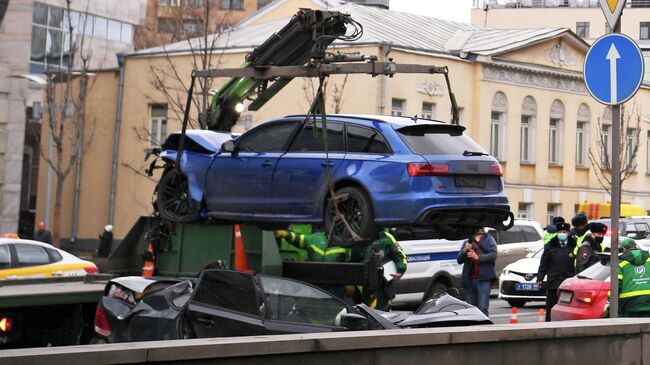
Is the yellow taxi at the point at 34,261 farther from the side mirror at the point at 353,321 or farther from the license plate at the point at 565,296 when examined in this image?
the side mirror at the point at 353,321

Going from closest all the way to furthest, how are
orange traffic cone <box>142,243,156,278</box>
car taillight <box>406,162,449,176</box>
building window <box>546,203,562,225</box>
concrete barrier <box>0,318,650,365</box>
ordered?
concrete barrier <box>0,318,650,365</box> → car taillight <box>406,162,449,176</box> → orange traffic cone <box>142,243,156,278</box> → building window <box>546,203,562,225</box>

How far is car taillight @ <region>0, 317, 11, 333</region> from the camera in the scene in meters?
13.7

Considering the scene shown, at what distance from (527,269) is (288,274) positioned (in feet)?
44.1

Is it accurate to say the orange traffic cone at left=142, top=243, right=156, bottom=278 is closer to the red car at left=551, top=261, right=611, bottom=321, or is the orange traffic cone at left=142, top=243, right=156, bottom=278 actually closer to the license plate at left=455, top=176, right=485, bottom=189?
the license plate at left=455, top=176, right=485, bottom=189

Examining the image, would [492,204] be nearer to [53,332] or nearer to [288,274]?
[288,274]

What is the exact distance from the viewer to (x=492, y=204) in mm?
13156

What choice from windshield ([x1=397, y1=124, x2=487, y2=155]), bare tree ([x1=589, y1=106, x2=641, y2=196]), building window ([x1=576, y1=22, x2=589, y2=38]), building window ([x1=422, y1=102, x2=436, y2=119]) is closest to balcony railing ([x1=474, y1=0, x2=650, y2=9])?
building window ([x1=576, y1=22, x2=589, y2=38])

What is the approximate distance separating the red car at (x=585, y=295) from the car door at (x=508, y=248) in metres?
13.6

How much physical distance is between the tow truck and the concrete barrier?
2.90m

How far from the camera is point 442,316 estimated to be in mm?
12383

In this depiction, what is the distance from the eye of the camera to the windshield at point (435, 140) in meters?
13.0

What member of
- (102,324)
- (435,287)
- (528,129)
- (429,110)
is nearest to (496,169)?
(102,324)

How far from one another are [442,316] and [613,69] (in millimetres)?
2715

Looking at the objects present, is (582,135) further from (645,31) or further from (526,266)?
(645,31)
